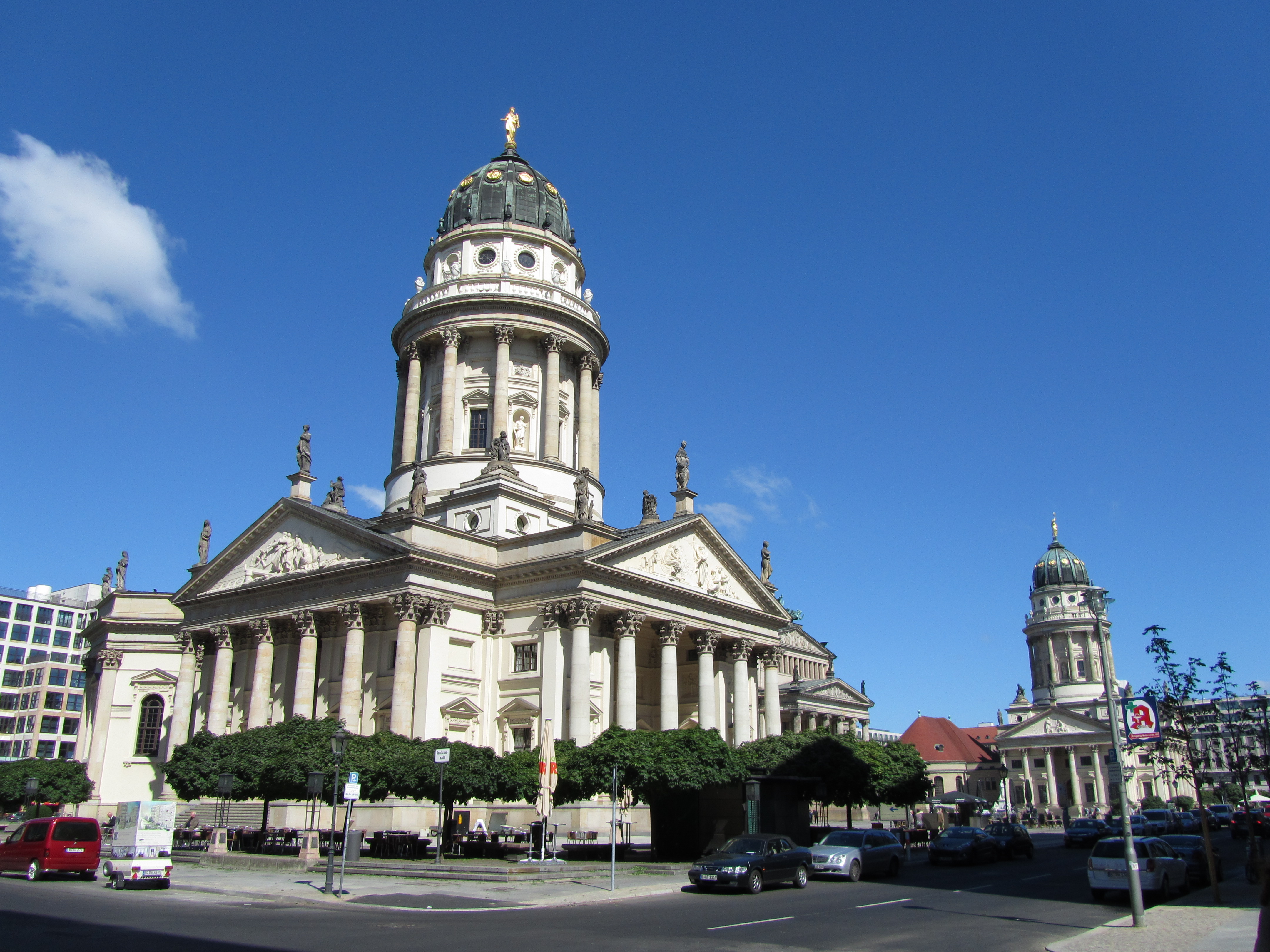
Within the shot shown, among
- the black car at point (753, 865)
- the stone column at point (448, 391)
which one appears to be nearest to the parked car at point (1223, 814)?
the black car at point (753, 865)

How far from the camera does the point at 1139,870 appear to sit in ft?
82.7

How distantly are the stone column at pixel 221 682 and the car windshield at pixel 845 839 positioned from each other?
31.1 meters

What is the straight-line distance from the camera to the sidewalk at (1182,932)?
54.7ft

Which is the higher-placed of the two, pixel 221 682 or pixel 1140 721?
pixel 221 682

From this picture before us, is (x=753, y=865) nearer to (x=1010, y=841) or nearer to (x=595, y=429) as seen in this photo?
(x=1010, y=841)

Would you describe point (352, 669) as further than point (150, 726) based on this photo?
No

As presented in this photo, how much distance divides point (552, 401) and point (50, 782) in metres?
33.8

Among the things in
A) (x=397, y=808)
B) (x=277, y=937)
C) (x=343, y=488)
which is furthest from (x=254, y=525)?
(x=277, y=937)

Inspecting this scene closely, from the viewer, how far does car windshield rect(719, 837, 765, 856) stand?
27797mm

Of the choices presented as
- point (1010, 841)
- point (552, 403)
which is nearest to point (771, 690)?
point (1010, 841)

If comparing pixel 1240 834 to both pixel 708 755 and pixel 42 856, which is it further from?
pixel 42 856

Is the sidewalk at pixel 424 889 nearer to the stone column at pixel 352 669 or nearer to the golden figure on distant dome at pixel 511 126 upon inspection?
the stone column at pixel 352 669

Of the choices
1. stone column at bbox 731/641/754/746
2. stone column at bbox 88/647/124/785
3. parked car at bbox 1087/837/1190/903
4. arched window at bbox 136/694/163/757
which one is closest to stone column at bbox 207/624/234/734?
→ stone column at bbox 88/647/124/785

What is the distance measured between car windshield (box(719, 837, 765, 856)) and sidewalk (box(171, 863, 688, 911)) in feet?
5.54
